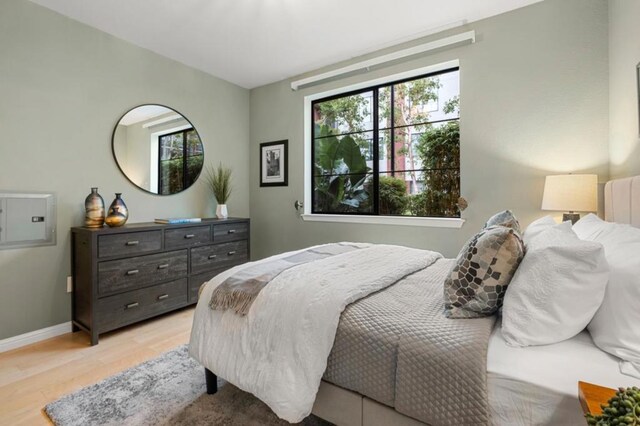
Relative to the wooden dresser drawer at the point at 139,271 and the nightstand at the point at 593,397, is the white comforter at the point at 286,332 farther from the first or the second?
the wooden dresser drawer at the point at 139,271

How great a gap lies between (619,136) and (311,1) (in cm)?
233

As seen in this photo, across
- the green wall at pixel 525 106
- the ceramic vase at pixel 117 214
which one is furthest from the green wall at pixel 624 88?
the ceramic vase at pixel 117 214

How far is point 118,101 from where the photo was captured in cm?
290

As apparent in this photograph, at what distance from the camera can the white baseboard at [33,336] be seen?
7.53ft

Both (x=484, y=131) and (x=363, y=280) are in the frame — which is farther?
(x=484, y=131)

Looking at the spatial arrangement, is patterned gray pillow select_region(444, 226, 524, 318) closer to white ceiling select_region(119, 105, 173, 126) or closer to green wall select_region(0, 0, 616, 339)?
green wall select_region(0, 0, 616, 339)

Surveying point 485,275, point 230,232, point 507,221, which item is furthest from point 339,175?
point 485,275

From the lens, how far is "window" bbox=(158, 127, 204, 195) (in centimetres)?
324

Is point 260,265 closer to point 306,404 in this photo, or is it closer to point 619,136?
point 306,404

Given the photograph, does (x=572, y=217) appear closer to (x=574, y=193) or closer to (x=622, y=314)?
(x=574, y=193)

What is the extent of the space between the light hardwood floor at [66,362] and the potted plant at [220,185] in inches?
48.1

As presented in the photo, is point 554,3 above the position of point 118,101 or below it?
above

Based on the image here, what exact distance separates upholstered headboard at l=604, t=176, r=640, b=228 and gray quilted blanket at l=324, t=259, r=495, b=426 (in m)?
1.09

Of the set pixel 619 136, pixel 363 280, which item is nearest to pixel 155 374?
pixel 363 280
